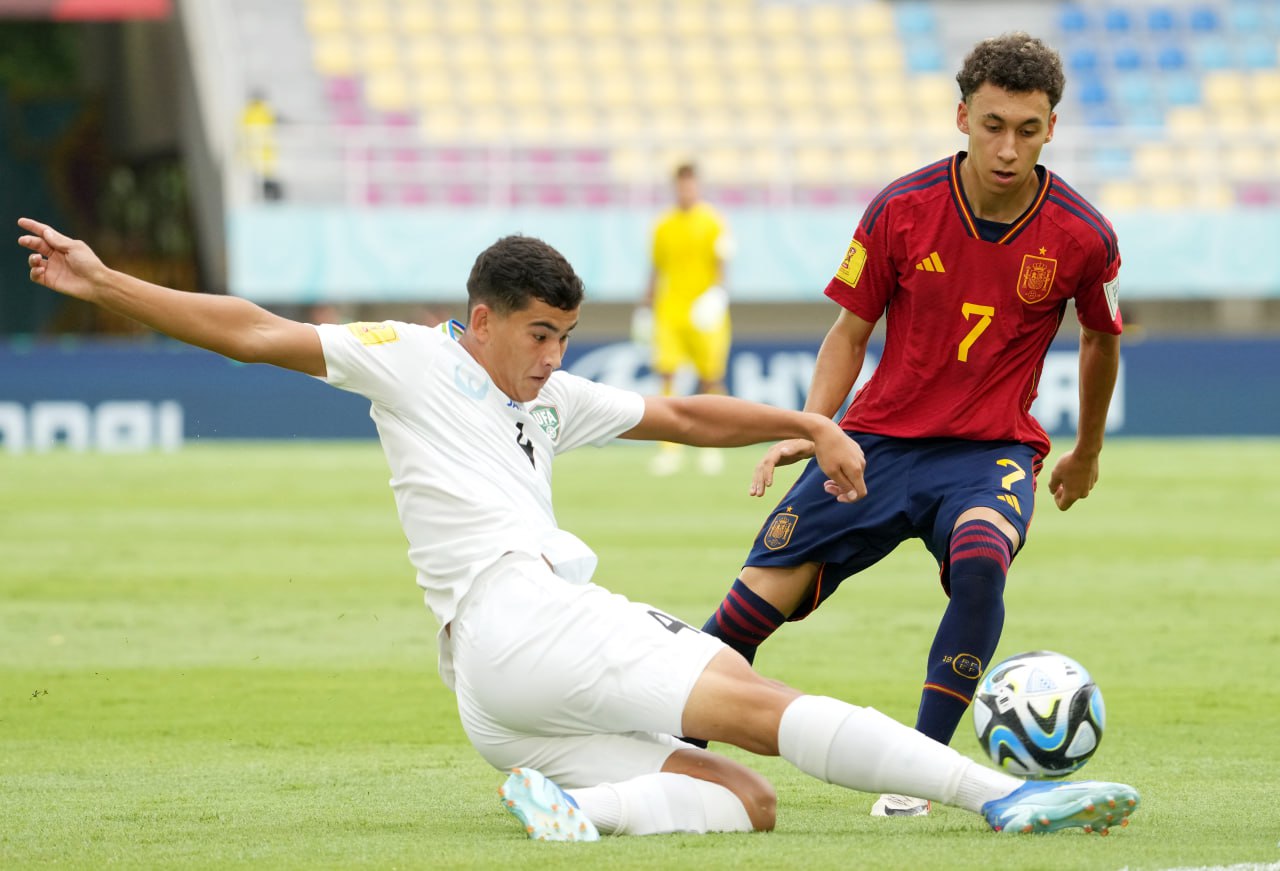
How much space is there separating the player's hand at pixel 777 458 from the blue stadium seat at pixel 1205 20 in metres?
25.0

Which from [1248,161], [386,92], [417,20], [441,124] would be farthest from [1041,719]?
[417,20]

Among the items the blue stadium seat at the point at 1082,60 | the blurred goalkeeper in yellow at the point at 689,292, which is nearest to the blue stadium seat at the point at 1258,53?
the blue stadium seat at the point at 1082,60

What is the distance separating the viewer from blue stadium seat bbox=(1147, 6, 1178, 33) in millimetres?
28125

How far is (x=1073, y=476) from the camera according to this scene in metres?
5.78

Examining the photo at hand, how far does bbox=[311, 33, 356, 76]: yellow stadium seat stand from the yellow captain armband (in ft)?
72.8

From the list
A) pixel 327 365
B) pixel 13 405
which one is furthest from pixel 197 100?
pixel 327 365

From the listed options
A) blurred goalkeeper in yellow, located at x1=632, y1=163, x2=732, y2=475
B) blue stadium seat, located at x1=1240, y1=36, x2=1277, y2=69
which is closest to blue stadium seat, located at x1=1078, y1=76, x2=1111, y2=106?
blue stadium seat, located at x1=1240, y1=36, x2=1277, y2=69

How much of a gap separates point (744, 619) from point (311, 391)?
15.3 meters

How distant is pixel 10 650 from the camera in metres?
8.27

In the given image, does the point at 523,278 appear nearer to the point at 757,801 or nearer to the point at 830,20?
the point at 757,801

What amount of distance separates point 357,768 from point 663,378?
40.4ft

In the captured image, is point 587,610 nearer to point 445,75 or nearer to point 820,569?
point 820,569

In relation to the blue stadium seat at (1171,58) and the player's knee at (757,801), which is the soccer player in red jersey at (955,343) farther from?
the blue stadium seat at (1171,58)

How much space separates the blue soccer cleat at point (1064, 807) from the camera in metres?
4.28
